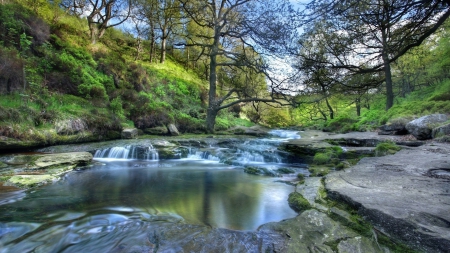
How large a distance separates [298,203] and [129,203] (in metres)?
3.04

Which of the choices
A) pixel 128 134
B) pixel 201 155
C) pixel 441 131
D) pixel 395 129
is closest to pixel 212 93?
pixel 128 134

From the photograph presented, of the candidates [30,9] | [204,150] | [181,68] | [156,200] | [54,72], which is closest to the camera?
[156,200]

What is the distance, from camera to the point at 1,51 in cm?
882

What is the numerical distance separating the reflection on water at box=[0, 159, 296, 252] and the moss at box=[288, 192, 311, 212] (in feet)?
0.39

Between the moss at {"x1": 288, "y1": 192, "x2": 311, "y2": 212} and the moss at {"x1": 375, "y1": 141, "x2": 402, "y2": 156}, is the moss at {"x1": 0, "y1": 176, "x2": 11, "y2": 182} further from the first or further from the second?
the moss at {"x1": 375, "y1": 141, "x2": 402, "y2": 156}

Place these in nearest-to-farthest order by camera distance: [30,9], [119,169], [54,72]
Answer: [119,169], [54,72], [30,9]

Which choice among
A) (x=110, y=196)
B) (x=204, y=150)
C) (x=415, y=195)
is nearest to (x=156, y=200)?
(x=110, y=196)

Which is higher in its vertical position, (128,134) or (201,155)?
(128,134)

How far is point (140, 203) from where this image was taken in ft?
13.8

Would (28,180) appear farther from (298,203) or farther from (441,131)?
(441,131)

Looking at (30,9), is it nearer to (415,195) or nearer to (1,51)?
(1,51)

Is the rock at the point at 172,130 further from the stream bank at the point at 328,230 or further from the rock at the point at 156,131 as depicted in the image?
the stream bank at the point at 328,230

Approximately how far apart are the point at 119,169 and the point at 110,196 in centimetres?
277

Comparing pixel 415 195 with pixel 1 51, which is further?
pixel 1 51
